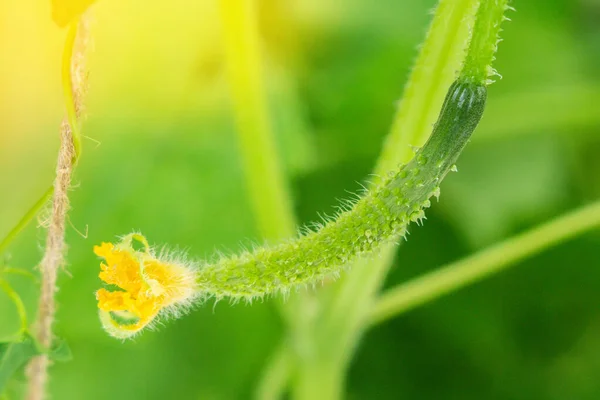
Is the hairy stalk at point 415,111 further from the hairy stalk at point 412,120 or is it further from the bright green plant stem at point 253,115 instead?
the bright green plant stem at point 253,115

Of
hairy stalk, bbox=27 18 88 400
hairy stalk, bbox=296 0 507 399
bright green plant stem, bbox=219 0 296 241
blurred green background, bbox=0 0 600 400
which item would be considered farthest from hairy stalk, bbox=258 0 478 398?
blurred green background, bbox=0 0 600 400

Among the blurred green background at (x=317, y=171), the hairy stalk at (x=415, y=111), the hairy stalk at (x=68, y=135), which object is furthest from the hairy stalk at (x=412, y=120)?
the blurred green background at (x=317, y=171)

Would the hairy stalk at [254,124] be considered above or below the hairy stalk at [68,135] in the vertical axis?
above

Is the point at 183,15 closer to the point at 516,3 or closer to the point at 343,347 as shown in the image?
the point at 516,3

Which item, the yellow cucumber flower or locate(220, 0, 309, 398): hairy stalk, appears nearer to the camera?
the yellow cucumber flower

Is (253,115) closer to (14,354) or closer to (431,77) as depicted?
(431,77)

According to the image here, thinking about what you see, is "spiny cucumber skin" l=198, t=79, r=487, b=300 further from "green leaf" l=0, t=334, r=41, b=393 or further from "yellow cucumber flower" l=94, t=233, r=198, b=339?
"green leaf" l=0, t=334, r=41, b=393

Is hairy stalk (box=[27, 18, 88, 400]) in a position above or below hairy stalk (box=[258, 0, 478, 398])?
below
